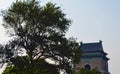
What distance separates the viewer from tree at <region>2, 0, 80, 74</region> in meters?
43.0

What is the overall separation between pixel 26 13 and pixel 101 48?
47537 mm

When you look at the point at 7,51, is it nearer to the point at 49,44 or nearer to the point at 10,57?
the point at 10,57

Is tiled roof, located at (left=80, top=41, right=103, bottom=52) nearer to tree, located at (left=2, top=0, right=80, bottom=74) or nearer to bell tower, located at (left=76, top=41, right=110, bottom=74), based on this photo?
bell tower, located at (left=76, top=41, right=110, bottom=74)

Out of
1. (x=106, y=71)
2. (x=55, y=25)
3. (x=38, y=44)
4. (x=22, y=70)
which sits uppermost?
(x=106, y=71)

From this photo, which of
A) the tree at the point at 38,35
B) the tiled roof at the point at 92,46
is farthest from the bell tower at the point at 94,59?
the tree at the point at 38,35

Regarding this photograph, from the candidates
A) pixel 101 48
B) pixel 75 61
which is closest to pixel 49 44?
pixel 75 61

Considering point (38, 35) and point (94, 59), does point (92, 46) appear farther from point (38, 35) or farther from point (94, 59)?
point (38, 35)

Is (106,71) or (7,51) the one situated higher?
(106,71)

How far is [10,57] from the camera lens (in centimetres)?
4300

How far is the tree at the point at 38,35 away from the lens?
141ft

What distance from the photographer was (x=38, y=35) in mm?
42875

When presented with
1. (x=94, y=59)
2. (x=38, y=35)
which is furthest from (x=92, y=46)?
(x=38, y=35)

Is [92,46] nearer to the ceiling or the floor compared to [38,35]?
nearer to the ceiling

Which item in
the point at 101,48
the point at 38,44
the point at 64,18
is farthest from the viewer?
the point at 101,48
